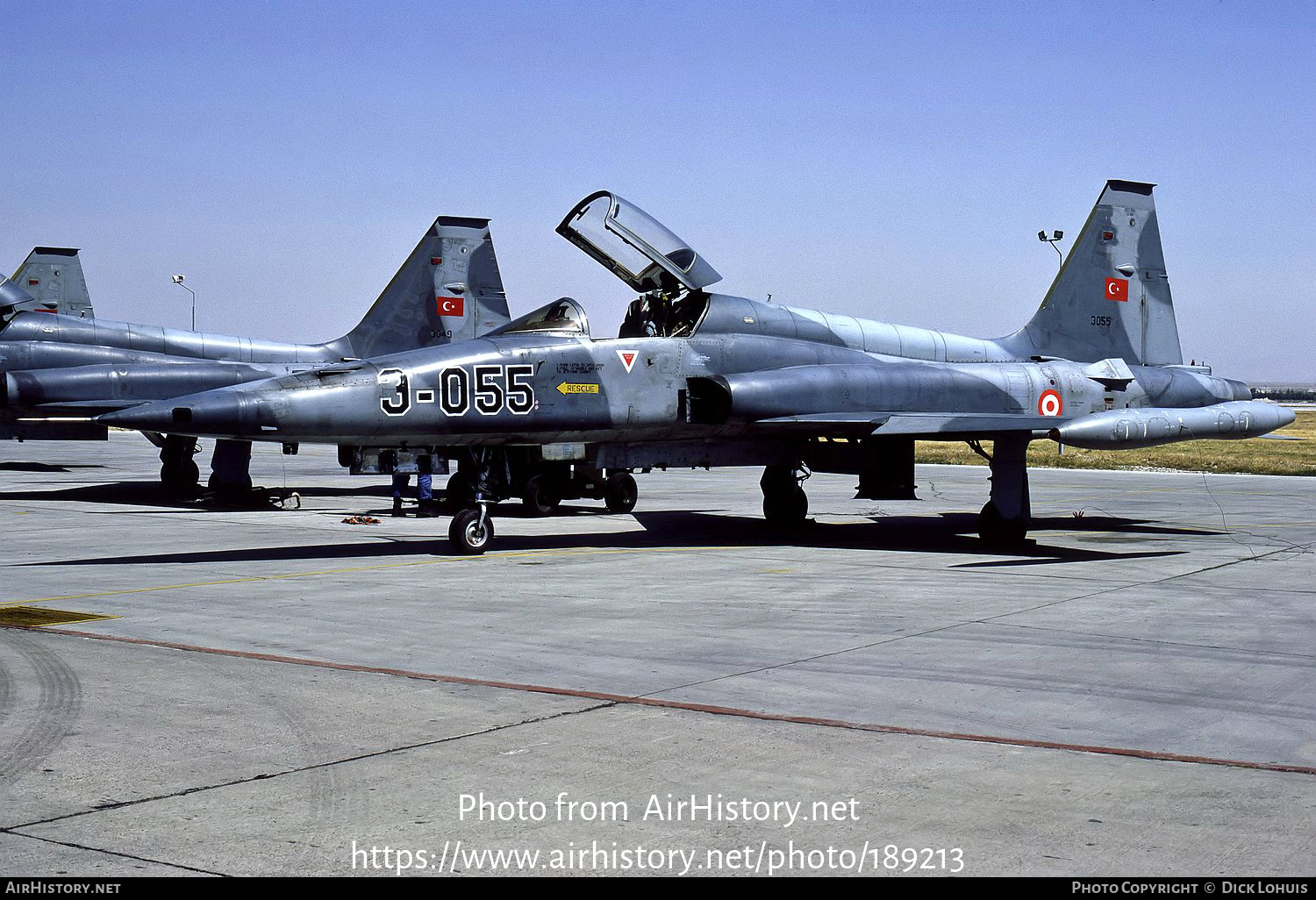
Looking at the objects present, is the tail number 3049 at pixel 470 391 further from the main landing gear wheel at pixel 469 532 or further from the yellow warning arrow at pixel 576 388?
the main landing gear wheel at pixel 469 532

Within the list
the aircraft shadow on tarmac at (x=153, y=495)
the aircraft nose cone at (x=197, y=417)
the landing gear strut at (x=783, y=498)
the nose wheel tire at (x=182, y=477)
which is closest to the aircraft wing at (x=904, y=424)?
the landing gear strut at (x=783, y=498)

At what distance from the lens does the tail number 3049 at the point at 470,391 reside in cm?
1404

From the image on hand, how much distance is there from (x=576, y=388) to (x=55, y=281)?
74.0ft

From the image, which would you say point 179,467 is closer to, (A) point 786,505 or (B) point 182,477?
(B) point 182,477

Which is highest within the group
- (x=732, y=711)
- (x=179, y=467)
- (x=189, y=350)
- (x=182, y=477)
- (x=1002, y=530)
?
(x=189, y=350)

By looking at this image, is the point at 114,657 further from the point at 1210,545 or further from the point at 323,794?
the point at 1210,545

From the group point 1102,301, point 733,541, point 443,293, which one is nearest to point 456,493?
point 733,541

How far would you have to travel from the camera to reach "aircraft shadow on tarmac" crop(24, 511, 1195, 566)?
15.5 metres

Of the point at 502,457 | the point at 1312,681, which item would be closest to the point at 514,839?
the point at 1312,681

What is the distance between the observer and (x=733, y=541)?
57.8ft

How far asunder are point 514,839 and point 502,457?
10.5 metres

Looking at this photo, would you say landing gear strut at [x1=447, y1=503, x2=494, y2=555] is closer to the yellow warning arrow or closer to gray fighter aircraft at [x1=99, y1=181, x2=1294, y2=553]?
gray fighter aircraft at [x1=99, y1=181, x2=1294, y2=553]

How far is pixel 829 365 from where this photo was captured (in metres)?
17.4

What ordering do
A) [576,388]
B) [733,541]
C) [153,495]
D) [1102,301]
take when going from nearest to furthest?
[576,388]
[733,541]
[1102,301]
[153,495]
